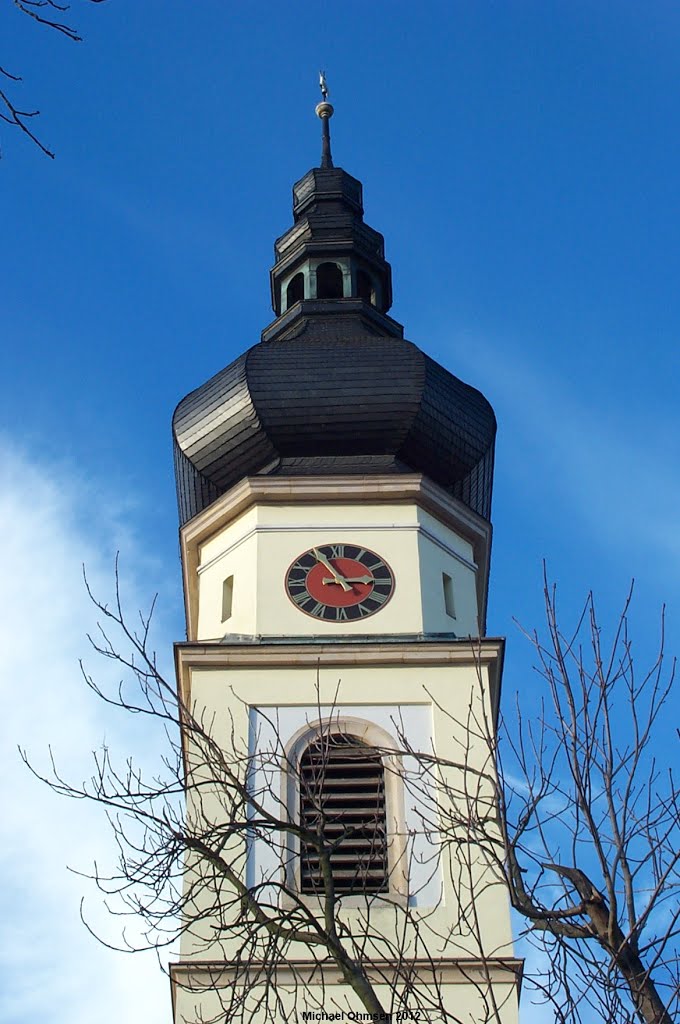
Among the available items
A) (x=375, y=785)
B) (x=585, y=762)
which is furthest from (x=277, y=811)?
(x=585, y=762)

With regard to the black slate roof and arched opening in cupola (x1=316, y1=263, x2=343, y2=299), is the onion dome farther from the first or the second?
arched opening in cupola (x1=316, y1=263, x2=343, y2=299)

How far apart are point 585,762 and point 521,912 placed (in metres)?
1.05

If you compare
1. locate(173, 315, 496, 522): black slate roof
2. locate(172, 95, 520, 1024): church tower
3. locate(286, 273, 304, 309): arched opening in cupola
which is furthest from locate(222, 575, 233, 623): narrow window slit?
locate(286, 273, 304, 309): arched opening in cupola

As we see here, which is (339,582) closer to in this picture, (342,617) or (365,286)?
(342,617)

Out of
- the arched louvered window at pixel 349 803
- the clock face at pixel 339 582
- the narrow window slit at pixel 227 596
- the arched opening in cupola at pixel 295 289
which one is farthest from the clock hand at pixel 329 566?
the arched opening in cupola at pixel 295 289

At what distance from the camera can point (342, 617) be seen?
2094 centimetres

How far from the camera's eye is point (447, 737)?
752 inches

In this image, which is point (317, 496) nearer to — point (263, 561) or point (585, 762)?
point (263, 561)

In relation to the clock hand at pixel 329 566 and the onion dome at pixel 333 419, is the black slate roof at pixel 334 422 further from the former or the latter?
the clock hand at pixel 329 566

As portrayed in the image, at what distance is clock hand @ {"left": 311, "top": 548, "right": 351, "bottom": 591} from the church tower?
0.07 feet

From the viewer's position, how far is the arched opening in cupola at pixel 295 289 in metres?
28.3

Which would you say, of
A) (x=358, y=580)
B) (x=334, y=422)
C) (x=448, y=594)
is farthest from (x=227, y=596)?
(x=334, y=422)

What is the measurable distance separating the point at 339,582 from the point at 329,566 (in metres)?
0.27

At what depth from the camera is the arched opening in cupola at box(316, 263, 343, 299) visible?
92.7 feet
